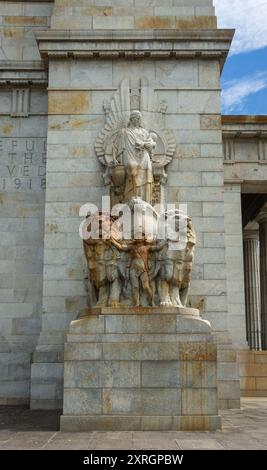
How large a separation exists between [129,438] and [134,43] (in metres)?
12.5

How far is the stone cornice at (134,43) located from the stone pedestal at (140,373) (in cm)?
941

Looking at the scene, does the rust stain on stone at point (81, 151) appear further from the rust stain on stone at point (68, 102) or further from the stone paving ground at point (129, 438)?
the stone paving ground at point (129, 438)

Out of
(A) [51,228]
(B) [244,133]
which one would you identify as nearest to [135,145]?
(A) [51,228]

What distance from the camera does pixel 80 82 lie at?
719 inches

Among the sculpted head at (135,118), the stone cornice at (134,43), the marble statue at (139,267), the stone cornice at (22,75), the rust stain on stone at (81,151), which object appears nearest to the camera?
the marble statue at (139,267)


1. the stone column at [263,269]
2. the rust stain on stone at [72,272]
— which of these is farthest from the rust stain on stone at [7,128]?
the stone column at [263,269]

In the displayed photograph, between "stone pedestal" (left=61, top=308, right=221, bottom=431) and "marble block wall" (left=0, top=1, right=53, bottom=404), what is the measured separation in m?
5.81

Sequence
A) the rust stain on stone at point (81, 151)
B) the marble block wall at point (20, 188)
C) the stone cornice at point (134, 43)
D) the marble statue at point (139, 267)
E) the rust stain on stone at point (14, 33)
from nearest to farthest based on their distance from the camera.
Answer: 1. the marble statue at point (139, 267)
2. the rust stain on stone at point (81, 151)
3. the marble block wall at point (20, 188)
4. the stone cornice at point (134, 43)
5. the rust stain on stone at point (14, 33)

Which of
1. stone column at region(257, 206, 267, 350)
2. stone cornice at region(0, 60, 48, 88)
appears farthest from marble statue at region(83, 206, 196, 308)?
stone column at region(257, 206, 267, 350)

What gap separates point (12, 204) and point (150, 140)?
17.8 ft

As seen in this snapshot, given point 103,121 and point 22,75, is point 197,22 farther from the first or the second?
point 22,75

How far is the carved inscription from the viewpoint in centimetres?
1883

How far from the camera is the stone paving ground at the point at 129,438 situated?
10.2 m

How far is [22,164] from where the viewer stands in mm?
18922
